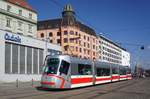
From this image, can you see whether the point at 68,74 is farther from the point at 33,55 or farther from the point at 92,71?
the point at 33,55

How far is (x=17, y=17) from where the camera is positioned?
204ft

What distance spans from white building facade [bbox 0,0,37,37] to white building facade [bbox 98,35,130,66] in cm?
5119

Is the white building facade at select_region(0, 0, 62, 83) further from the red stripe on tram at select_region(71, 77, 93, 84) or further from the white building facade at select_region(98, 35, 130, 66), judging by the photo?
the white building facade at select_region(98, 35, 130, 66)

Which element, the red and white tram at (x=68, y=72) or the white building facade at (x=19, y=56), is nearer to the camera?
the red and white tram at (x=68, y=72)

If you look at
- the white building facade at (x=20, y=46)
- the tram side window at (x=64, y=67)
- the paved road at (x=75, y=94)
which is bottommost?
the paved road at (x=75, y=94)

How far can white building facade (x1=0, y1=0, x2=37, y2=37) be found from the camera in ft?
192

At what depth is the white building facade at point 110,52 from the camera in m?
119

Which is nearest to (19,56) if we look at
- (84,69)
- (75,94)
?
(84,69)

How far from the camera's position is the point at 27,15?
2596 inches

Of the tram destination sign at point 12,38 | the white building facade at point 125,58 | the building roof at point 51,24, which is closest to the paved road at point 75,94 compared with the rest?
the tram destination sign at point 12,38

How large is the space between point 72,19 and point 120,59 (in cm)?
7213

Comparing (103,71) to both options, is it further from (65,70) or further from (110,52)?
(110,52)

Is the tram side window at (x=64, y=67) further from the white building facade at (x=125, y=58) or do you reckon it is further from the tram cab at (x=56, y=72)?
the white building facade at (x=125, y=58)

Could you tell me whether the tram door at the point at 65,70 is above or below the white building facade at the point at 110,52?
below
